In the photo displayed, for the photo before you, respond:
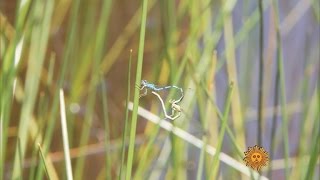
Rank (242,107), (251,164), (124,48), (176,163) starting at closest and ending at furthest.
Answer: (251,164)
(176,163)
(242,107)
(124,48)

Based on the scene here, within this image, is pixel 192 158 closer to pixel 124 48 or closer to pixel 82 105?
pixel 82 105

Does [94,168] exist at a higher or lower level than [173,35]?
lower

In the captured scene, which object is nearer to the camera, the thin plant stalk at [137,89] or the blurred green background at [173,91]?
the thin plant stalk at [137,89]

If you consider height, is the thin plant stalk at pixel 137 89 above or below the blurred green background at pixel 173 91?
below

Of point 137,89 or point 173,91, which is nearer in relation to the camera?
point 137,89

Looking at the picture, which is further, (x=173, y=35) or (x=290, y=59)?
(x=290, y=59)

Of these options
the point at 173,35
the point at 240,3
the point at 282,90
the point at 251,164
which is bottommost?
the point at 251,164

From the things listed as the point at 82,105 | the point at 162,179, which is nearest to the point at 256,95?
the point at 162,179

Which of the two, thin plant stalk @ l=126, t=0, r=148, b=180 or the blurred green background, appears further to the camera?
the blurred green background
